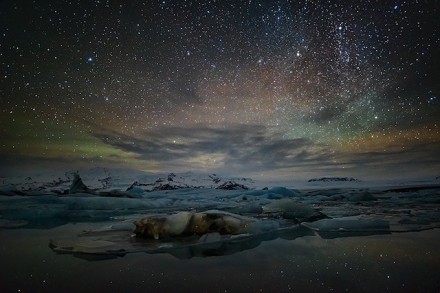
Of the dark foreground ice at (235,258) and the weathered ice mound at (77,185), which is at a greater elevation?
the weathered ice mound at (77,185)

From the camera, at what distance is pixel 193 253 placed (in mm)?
3967

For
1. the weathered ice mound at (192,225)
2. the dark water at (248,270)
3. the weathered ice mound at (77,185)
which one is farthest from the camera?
the weathered ice mound at (77,185)

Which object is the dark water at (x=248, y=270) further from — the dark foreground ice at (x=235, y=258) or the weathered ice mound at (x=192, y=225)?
the weathered ice mound at (x=192, y=225)

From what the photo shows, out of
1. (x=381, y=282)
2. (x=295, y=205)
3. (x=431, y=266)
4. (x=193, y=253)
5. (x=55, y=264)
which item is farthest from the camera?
(x=295, y=205)

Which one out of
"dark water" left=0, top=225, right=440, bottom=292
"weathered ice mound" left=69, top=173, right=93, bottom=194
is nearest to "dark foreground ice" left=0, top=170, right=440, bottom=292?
"dark water" left=0, top=225, right=440, bottom=292

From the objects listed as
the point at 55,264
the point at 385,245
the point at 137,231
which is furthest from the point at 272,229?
the point at 55,264

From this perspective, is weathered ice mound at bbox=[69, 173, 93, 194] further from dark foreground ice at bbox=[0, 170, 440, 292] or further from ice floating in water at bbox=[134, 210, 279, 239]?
ice floating in water at bbox=[134, 210, 279, 239]

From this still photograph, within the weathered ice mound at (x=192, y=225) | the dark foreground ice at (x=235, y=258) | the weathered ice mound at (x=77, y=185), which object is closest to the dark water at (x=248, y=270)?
the dark foreground ice at (x=235, y=258)

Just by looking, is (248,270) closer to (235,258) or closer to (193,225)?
(235,258)

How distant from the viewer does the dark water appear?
2.60 m

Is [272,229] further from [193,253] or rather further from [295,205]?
[295,205]

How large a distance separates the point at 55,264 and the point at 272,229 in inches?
170

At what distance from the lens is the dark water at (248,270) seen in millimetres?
2602

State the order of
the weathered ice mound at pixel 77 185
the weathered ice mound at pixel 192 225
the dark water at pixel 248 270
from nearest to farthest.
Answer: the dark water at pixel 248 270
the weathered ice mound at pixel 192 225
the weathered ice mound at pixel 77 185
